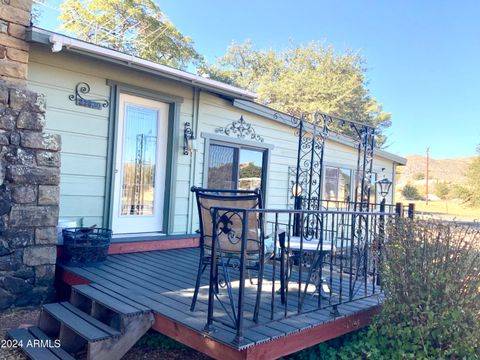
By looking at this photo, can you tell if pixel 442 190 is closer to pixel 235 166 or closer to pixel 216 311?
pixel 235 166

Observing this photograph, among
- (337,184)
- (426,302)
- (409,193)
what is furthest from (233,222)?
(409,193)

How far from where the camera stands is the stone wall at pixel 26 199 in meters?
3.40

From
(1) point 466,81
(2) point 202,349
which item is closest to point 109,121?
(2) point 202,349

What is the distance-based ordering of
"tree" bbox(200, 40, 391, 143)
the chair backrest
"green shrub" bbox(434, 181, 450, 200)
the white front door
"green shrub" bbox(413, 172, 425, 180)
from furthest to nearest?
"green shrub" bbox(413, 172, 425, 180)
"green shrub" bbox(434, 181, 450, 200)
"tree" bbox(200, 40, 391, 143)
the white front door
the chair backrest

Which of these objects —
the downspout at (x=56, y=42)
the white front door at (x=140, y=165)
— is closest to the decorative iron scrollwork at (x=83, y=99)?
the white front door at (x=140, y=165)

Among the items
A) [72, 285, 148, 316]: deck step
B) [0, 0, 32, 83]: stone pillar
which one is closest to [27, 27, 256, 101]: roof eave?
[0, 0, 32, 83]: stone pillar

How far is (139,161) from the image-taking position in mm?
4895

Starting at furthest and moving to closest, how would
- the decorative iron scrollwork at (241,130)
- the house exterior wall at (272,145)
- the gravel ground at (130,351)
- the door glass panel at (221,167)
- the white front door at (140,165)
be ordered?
1. the decorative iron scrollwork at (241,130)
2. the door glass panel at (221,167)
3. the house exterior wall at (272,145)
4. the white front door at (140,165)
5. the gravel ground at (130,351)

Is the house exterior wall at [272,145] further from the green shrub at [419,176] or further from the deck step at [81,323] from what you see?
the green shrub at [419,176]

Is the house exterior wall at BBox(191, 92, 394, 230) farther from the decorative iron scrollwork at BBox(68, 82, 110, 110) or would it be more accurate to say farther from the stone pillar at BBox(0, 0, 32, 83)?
the stone pillar at BBox(0, 0, 32, 83)

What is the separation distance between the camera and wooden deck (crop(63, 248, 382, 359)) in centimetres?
225

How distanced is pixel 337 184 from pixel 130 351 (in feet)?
21.8

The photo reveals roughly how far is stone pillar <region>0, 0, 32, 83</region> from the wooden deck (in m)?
1.98

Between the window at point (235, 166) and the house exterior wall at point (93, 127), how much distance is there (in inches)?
12.5
